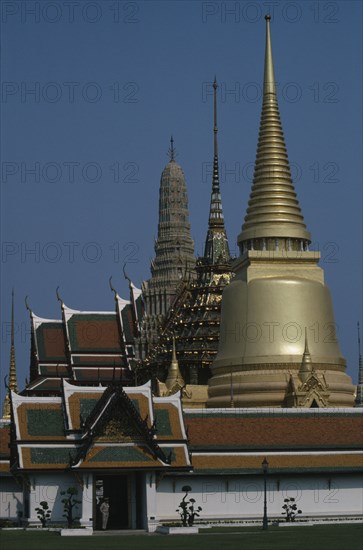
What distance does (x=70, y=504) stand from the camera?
39094 millimetres

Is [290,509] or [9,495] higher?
[9,495]

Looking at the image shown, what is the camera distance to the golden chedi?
5456 centimetres

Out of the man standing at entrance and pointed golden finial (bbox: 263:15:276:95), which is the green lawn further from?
pointed golden finial (bbox: 263:15:276:95)

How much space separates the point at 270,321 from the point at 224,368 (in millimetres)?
2539

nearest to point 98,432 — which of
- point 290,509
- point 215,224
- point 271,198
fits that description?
point 290,509

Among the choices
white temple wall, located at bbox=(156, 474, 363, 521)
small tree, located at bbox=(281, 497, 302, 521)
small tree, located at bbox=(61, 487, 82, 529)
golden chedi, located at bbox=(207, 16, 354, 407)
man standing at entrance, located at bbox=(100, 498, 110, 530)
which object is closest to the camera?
small tree, located at bbox=(61, 487, 82, 529)

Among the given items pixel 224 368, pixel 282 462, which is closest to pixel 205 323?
pixel 224 368

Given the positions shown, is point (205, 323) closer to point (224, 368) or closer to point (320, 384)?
point (224, 368)

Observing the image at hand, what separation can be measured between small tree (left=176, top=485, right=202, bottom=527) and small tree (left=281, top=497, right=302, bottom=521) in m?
2.50

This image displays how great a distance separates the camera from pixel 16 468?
40.1 metres

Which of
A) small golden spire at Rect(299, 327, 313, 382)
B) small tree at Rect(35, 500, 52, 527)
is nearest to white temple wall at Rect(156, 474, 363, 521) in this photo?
small tree at Rect(35, 500, 52, 527)

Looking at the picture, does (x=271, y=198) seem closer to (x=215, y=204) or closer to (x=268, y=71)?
(x=268, y=71)

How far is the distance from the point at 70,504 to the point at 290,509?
22.4 feet

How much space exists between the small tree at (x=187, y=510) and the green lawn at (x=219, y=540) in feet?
4.99
